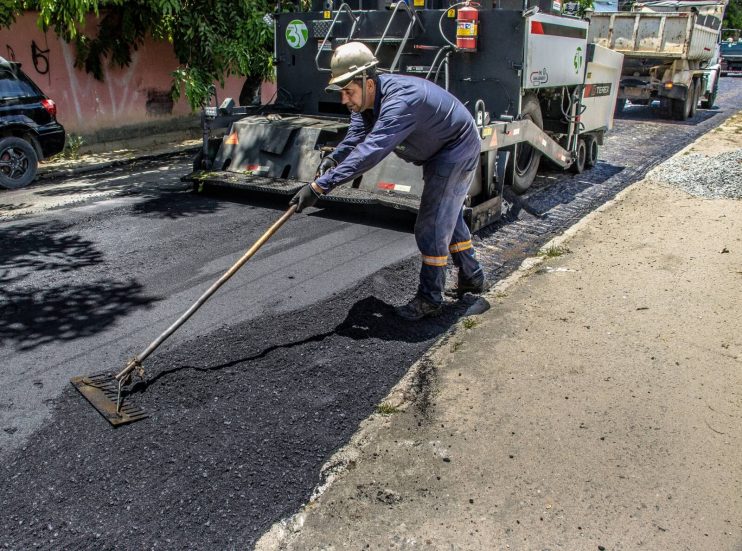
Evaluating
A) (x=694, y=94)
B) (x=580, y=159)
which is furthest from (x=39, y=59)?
(x=694, y=94)

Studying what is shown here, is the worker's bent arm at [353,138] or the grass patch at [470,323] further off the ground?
the worker's bent arm at [353,138]

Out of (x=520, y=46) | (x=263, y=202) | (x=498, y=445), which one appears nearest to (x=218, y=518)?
(x=498, y=445)

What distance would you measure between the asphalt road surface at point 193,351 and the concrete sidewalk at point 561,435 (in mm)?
245

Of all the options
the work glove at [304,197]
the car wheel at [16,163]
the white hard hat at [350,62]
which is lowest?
the car wheel at [16,163]

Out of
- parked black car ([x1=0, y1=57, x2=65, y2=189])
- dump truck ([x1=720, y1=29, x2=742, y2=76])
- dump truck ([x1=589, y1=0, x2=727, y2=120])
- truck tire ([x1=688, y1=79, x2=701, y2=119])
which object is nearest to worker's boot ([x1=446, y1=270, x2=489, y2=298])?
parked black car ([x1=0, y1=57, x2=65, y2=189])

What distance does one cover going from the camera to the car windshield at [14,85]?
8570mm

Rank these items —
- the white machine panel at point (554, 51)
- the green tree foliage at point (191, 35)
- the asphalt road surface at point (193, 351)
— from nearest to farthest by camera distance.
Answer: the asphalt road surface at point (193, 351)
the white machine panel at point (554, 51)
the green tree foliage at point (191, 35)

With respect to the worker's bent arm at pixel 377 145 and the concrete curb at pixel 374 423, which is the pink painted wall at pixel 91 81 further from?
the concrete curb at pixel 374 423

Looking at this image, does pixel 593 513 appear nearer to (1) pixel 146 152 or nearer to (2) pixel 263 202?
(2) pixel 263 202

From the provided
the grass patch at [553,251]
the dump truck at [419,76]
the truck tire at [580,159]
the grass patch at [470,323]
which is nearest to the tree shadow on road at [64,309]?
the grass patch at [470,323]

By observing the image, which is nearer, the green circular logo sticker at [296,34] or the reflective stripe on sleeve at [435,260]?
the reflective stripe on sleeve at [435,260]

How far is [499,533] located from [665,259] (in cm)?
384

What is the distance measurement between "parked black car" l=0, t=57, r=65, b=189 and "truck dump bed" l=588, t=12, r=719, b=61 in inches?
438

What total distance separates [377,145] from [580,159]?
628 cm
